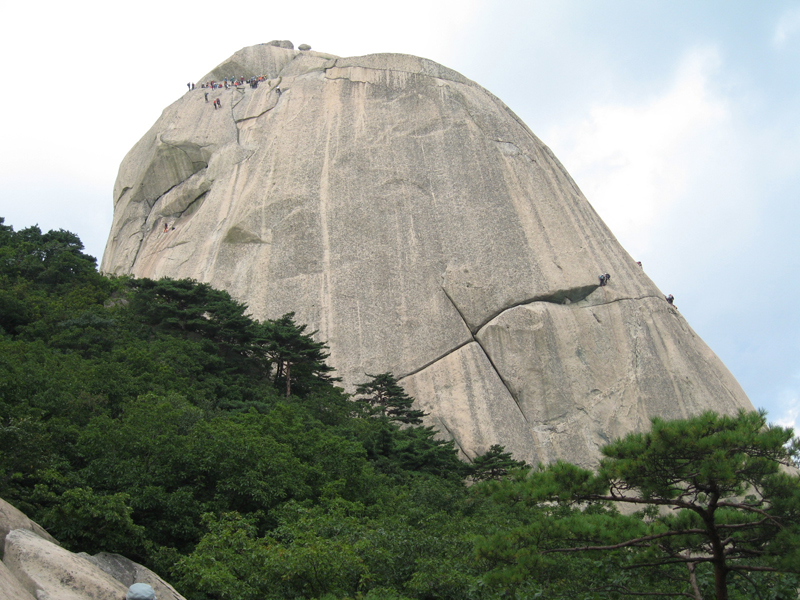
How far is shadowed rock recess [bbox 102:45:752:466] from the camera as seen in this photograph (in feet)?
70.0

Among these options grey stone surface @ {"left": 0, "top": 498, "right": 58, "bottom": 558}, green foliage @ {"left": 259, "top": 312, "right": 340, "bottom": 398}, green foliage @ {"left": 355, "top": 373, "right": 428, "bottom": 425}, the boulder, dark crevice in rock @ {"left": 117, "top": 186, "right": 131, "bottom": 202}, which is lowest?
grey stone surface @ {"left": 0, "top": 498, "right": 58, "bottom": 558}

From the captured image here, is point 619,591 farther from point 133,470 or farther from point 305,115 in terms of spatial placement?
point 305,115

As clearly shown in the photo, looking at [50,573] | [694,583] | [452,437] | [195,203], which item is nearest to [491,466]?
[452,437]

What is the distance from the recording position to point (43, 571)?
613cm

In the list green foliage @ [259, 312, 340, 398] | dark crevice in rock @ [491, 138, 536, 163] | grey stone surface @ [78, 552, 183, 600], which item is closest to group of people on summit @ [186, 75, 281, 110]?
dark crevice in rock @ [491, 138, 536, 163]

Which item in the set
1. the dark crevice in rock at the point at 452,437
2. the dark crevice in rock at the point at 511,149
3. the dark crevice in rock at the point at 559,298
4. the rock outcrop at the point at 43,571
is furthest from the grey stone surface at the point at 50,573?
the dark crevice in rock at the point at 511,149

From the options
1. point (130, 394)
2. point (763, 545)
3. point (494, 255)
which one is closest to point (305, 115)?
point (494, 255)

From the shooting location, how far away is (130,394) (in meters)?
13.9

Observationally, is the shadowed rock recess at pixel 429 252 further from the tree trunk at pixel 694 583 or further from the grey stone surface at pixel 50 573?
the grey stone surface at pixel 50 573

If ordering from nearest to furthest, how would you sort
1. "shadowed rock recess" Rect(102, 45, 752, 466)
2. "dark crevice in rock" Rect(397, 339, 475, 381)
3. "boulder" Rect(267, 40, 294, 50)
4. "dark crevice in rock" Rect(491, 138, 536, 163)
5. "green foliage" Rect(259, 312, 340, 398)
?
"green foliage" Rect(259, 312, 340, 398), "shadowed rock recess" Rect(102, 45, 752, 466), "dark crevice in rock" Rect(397, 339, 475, 381), "dark crevice in rock" Rect(491, 138, 536, 163), "boulder" Rect(267, 40, 294, 50)

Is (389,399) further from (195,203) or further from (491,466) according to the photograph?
(195,203)

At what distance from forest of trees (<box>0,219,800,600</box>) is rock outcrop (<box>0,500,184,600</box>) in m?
1.14

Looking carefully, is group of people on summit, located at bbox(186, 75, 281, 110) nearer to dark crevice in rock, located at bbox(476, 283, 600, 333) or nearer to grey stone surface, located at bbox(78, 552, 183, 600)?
dark crevice in rock, located at bbox(476, 283, 600, 333)

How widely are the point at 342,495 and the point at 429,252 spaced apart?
43.2 feet
